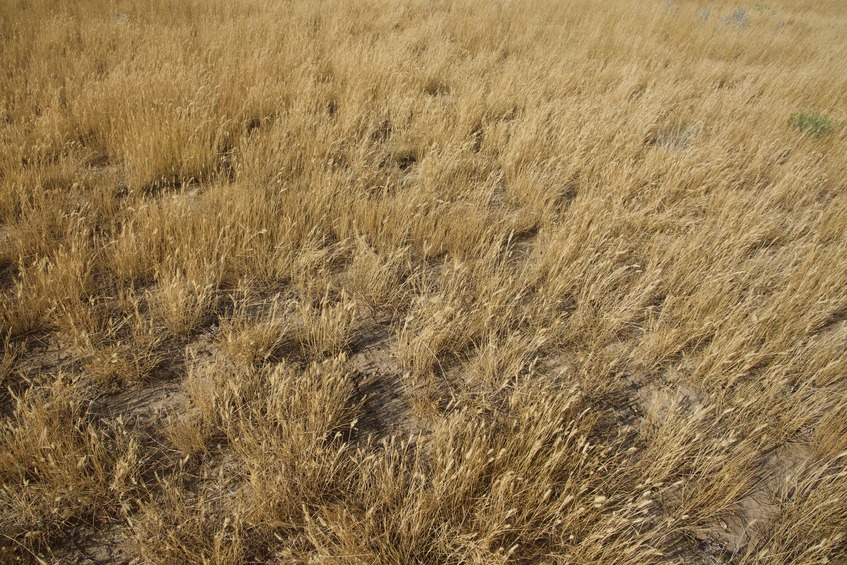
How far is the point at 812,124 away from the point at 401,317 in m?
6.39

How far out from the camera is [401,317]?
290 cm

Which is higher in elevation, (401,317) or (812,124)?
(812,124)

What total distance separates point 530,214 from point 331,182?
1799 mm

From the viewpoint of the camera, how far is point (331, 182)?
3.66 m

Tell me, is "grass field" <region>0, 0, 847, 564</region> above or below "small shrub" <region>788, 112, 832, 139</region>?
below

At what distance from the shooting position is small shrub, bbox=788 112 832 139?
565 cm

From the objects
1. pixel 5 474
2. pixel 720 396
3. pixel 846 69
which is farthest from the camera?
pixel 846 69

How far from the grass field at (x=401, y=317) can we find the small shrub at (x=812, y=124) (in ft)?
0.26

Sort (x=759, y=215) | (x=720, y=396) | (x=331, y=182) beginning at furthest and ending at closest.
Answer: (x=759, y=215) < (x=331, y=182) < (x=720, y=396)

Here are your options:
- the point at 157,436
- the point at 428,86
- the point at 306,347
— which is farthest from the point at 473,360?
the point at 428,86

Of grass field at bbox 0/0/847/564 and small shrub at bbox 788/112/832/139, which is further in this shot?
small shrub at bbox 788/112/832/139

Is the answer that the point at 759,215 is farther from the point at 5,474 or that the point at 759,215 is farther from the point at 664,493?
the point at 5,474

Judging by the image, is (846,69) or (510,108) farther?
(846,69)

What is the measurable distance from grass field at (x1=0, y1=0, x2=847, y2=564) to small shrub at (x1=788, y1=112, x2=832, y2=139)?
81mm
